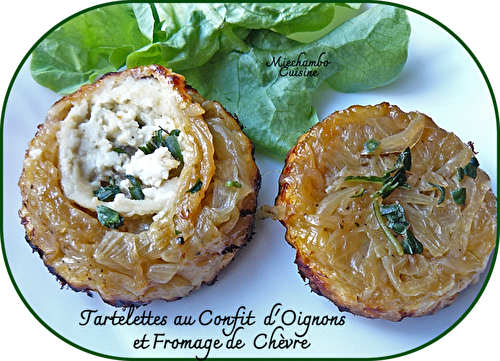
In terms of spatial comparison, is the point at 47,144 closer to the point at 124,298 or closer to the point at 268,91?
the point at 124,298

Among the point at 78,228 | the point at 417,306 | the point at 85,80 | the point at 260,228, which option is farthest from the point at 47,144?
the point at 417,306

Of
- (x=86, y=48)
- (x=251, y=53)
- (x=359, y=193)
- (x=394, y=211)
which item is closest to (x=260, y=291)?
(x=359, y=193)

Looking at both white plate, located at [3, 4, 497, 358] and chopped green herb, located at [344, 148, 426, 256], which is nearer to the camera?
chopped green herb, located at [344, 148, 426, 256]

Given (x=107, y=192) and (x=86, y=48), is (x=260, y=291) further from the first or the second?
(x=86, y=48)

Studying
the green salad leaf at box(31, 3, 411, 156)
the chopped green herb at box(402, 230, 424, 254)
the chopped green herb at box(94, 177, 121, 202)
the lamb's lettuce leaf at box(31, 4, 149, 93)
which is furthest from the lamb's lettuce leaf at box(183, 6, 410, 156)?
the chopped green herb at box(402, 230, 424, 254)

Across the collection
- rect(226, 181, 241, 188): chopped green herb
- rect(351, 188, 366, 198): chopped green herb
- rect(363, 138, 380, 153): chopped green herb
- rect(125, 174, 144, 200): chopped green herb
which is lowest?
rect(351, 188, 366, 198): chopped green herb

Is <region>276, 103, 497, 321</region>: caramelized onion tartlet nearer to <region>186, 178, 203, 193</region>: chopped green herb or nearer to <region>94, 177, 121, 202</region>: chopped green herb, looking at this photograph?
<region>186, 178, 203, 193</region>: chopped green herb

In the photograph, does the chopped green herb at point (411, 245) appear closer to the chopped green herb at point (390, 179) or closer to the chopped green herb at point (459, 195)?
the chopped green herb at point (390, 179)
